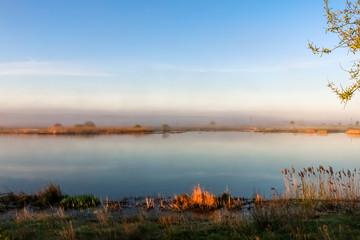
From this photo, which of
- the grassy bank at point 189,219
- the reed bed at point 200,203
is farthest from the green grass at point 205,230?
the reed bed at point 200,203

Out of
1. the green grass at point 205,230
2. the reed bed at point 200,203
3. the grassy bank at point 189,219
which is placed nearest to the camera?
the green grass at point 205,230

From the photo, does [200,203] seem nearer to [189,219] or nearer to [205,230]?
[189,219]

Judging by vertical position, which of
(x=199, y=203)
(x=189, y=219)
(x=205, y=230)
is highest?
(x=205, y=230)

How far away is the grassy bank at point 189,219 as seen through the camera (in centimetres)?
903

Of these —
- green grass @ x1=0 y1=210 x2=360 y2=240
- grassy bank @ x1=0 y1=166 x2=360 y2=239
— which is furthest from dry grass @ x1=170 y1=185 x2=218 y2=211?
green grass @ x1=0 y1=210 x2=360 y2=240

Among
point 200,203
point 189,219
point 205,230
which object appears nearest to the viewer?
point 205,230

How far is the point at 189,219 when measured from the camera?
12.2 m

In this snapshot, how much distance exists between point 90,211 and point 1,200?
6.80m

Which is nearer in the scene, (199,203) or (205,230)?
(205,230)

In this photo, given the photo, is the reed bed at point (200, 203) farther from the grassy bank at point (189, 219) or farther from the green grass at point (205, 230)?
the green grass at point (205, 230)

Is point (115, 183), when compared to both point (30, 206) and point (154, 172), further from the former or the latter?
point (30, 206)

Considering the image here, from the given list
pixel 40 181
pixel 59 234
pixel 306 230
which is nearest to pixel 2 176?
pixel 40 181

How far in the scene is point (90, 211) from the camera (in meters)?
14.6

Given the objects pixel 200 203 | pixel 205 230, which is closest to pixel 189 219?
pixel 205 230
